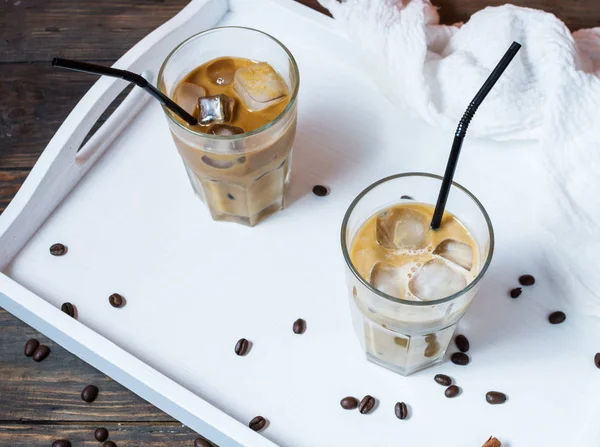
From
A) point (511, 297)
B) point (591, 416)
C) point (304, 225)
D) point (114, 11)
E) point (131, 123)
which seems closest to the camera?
point (591, 416)

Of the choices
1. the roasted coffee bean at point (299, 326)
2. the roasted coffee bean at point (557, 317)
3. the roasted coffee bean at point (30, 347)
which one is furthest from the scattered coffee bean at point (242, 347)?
the roasted coffee bean at point (557, 317)

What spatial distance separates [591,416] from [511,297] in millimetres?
291

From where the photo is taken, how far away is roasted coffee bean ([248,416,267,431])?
5.11ft

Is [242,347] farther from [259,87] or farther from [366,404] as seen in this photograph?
[259,87]

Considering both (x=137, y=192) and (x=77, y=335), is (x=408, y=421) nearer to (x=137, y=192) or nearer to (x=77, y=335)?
(x=77, y=335)

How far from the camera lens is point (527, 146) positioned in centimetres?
183

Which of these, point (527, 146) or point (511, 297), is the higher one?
point (527, 146)

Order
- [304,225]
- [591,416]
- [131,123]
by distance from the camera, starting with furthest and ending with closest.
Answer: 1. [131,123]
2. [304,225]
3. [591,416]

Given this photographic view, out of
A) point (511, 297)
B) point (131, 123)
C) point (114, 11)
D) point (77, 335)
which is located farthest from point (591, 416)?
point (114, 11)

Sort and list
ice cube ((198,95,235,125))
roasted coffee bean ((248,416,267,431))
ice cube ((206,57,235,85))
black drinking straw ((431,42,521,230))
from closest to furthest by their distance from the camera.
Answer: black drinking straw ((431,42,521,230)) → roasted coffee bean ((248,416,267,431)) → ice cube ((198,95,235,125)) → ice cube ((206,57,235,85))

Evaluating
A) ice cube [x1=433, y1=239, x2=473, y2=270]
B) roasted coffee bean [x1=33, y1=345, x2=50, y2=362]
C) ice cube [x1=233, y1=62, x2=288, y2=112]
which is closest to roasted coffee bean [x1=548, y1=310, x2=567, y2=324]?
ice cube [x1=433, y1=239, x2=473, y2=270]

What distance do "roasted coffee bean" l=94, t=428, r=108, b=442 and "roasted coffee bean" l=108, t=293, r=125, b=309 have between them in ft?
0.99

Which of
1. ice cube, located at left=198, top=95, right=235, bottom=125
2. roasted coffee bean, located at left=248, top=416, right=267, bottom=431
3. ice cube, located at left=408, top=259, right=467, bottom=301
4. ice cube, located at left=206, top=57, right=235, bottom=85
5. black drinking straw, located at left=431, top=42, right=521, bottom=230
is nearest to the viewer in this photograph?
black drinking straw, located at left=431, top=42, right=521, bottom=230

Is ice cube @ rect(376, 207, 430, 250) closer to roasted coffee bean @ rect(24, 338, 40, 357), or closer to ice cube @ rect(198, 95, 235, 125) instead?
ice cube @ rect(198, 95, 235, 125)
